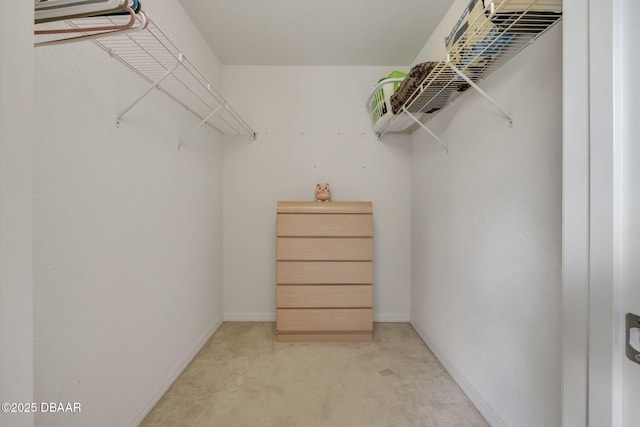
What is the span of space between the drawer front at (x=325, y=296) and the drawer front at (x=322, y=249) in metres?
0.21

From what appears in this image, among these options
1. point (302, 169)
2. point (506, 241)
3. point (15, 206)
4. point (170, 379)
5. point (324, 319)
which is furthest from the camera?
point (302, 169)

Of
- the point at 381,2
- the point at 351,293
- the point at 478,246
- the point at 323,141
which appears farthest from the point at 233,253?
the point at 381,2

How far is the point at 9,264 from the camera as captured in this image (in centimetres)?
35

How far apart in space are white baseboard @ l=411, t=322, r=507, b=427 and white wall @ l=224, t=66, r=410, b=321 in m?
0.66

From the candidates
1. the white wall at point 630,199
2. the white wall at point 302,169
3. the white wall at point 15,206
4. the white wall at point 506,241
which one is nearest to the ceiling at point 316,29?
the white wall at point 302,169

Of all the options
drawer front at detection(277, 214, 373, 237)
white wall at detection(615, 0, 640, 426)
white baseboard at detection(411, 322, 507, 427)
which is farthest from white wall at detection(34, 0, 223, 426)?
white baseboard at detection(411, 322, 507, 427)

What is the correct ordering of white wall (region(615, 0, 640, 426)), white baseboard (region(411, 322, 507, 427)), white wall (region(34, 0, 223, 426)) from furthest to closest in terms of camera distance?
white baseboard (region(411, 322, 507, 427)) < white wall (region(34, 0, 223, 426)) < white wall (region(615, 0, 640, 426))

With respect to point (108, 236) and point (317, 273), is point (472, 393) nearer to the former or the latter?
point (317, 273)

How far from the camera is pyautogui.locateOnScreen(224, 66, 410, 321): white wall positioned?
2.28m

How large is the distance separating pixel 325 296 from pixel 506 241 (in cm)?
121

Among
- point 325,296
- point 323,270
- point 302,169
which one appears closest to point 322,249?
point 323,270

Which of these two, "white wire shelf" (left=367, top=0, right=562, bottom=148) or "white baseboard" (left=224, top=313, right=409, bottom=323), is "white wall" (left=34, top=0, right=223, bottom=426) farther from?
"white wire shelf" (left=367, top=0, right=562, bottom=148)

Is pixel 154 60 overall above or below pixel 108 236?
above

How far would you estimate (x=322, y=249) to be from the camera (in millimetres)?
1916
